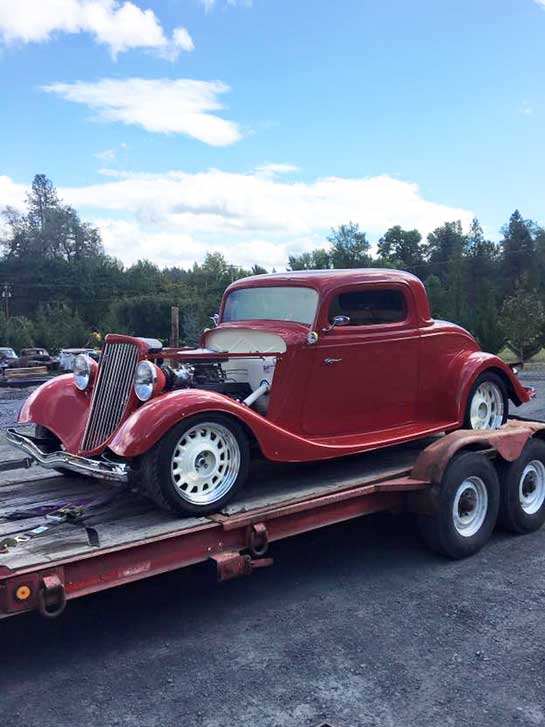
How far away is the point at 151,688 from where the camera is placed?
11.6ft

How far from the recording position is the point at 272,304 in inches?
235

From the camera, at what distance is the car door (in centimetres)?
534

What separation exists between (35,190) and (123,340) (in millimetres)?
68136

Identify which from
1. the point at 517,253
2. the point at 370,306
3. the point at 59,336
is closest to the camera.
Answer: the point at 370,306

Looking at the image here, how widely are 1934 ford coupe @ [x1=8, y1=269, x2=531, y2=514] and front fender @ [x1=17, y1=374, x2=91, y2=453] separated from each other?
11 millimetres

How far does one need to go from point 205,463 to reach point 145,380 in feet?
2.28

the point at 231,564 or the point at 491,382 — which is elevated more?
the point at 491,382

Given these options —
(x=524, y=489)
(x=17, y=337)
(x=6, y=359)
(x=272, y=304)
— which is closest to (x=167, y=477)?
(x=272, y=304)

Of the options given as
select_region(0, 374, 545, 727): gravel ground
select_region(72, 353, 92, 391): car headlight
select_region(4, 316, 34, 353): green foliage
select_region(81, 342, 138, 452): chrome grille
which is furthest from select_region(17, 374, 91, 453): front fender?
select_region(4, 316, 34, 353): green foliage

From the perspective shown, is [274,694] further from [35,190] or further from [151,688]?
[35,190]

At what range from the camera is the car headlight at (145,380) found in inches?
181

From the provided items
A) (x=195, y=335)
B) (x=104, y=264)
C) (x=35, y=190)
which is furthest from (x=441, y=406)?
(x=35, y=190)

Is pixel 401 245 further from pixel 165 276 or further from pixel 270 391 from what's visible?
pixel 270 391

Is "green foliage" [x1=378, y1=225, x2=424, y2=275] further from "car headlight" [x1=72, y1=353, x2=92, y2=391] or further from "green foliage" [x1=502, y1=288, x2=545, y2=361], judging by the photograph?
"car headlight" [x1=72, y1=353, x2=92, y2=391]
